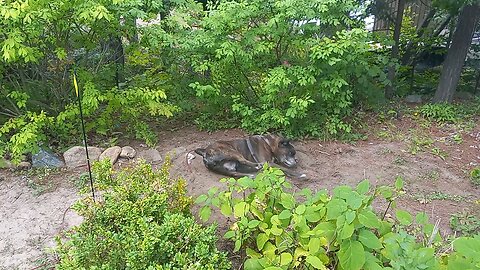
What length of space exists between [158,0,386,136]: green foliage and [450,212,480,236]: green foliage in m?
1.67

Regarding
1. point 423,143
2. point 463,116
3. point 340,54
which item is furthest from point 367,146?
point 463,116

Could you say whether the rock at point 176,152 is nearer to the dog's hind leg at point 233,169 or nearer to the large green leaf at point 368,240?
the dog's hind leg at point 233,169

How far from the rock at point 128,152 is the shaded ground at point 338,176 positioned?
0.72 feet

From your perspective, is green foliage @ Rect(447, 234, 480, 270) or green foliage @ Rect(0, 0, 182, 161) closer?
green foliage @ Rect(447, 234, 480, 270)

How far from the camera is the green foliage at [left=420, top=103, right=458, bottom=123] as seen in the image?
512cm

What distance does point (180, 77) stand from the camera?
4719mm

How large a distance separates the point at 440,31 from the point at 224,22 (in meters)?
3.80

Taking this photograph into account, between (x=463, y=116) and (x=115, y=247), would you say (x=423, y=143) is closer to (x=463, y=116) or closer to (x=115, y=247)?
(x=463, y=116)

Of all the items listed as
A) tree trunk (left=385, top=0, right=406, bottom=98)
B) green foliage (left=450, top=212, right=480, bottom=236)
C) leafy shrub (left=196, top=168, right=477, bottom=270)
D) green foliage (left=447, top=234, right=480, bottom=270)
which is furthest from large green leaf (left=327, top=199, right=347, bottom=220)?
tree trunk (left=385, top=0, right=406, bottom=98)

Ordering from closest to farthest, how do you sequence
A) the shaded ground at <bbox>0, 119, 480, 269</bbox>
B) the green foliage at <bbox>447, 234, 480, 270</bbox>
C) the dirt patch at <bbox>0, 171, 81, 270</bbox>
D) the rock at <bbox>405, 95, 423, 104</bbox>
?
the green foliage at <bbox>447, 234, 480, 270</bbox> → the dirt patch at <bbox>0, 171, 81, 270</bbox> → the shaded ground at <bbox>0, 119, 480, 269</bbox> → the rock at <bbox>405, 95, 423, 104</bbox>

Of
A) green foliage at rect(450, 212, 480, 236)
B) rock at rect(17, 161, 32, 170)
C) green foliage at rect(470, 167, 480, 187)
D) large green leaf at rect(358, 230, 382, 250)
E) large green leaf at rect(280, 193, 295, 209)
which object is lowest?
green foliage at rect(470, 167, 480, 187)

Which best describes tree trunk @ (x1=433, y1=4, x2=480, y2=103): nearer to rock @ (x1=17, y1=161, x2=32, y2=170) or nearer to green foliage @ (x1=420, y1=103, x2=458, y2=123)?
green foliage @ (x1=420, y1=103, x2=458, y2=123)

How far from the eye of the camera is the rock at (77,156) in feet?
12.7

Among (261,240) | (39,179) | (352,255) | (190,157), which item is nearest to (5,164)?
(39,179)
